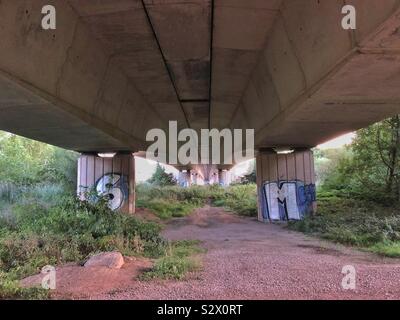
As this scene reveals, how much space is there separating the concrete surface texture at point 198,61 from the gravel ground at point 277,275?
3122mm

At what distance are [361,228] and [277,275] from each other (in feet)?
17.4

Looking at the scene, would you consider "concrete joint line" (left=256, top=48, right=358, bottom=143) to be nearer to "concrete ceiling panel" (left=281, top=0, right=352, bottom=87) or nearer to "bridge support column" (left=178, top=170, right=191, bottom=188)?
"concrete ceiling panel" (left=281, top=0, right=352, bottom=87)

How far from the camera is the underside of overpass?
5.29 metres

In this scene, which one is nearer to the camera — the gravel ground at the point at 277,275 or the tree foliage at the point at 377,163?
the gravel ground at the point at 277,275

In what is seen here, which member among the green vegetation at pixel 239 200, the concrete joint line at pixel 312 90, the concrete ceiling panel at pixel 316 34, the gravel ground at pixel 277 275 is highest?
the concrete ceiling panel at pixel 316 34

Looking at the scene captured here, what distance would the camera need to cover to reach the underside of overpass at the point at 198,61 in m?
5.29

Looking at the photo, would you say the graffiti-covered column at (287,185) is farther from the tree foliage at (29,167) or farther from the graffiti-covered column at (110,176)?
the tree foliage at (29,167)

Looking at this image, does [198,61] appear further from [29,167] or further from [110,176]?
[29,167]

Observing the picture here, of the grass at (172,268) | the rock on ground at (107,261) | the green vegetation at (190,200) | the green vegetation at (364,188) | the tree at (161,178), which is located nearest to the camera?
the grass at (172,268)

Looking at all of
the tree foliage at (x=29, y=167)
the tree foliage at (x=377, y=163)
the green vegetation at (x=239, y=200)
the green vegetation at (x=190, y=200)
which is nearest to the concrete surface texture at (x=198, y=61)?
the tree foliage at (x=377, y=163)

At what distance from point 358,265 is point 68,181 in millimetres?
18743

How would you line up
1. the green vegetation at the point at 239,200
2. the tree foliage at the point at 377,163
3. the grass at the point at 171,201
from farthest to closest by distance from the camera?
the green vegetation at the point at 239,200
the grass at the point at 171,201
the tree foliage at the point at 377,163

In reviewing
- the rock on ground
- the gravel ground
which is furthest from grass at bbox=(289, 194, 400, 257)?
the rock on ground

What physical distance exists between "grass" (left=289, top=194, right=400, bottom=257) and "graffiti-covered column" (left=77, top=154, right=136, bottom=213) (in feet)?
24.3
